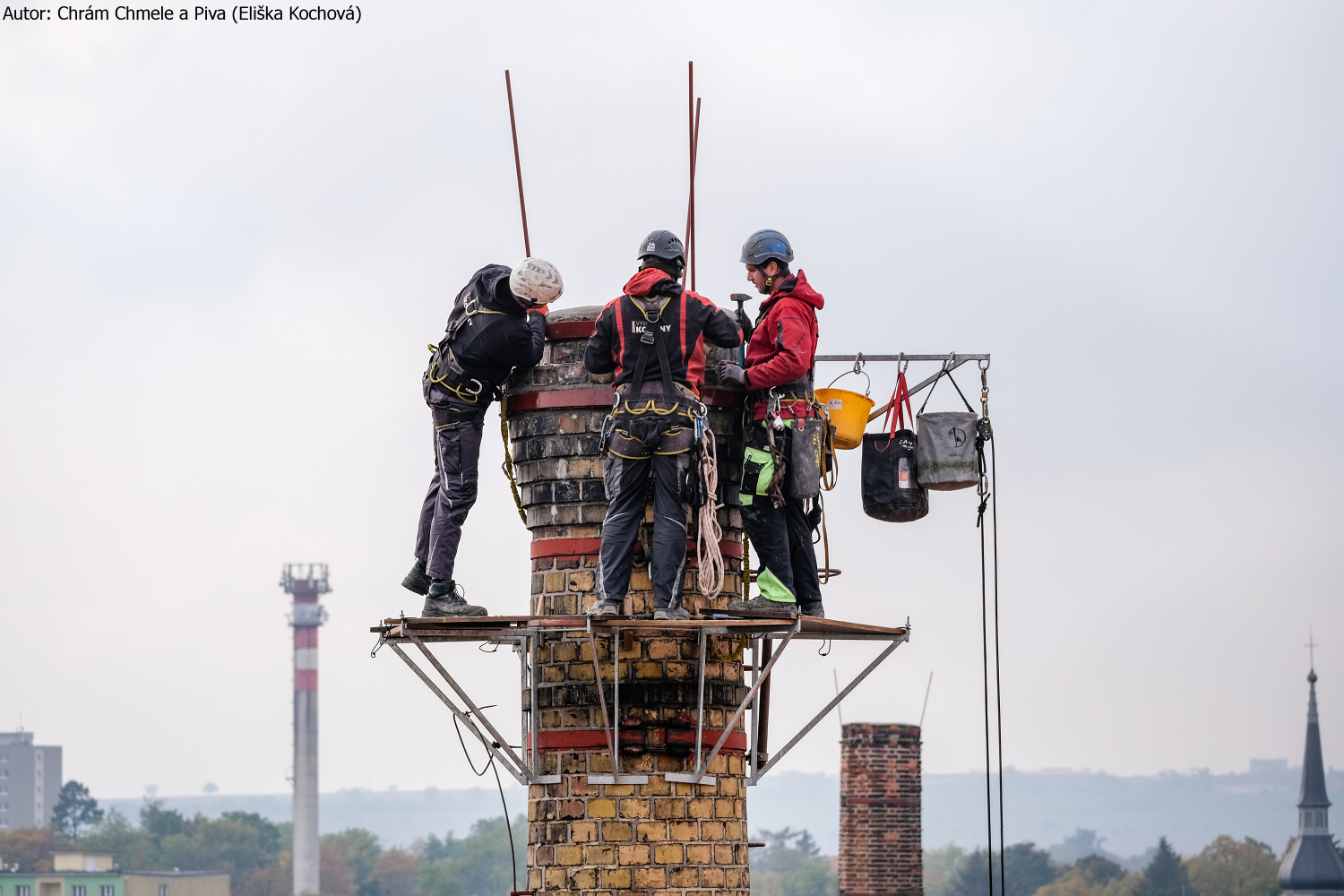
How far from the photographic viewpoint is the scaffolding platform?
41.3 feet

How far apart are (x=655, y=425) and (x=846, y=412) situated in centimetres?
220

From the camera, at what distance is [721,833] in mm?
13484

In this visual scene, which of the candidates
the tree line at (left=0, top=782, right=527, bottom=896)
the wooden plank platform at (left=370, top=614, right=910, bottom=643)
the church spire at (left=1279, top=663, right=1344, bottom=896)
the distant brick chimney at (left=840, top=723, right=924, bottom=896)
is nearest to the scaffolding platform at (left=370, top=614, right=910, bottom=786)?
the wooden plank platform at (left=370, top=614, right=910, bottom=643)

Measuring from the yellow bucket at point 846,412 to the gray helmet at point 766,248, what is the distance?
4.11ft

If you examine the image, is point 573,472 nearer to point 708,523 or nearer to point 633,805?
point 708,523

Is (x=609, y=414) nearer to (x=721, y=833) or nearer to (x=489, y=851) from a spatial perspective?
(x=721, y=833)

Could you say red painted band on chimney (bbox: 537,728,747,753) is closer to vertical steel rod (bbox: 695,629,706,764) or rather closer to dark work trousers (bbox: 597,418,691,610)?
vertical steel rod (bbox: 695,629,706,764)

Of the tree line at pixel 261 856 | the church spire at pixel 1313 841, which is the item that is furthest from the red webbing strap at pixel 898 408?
the tree line at pixel 261 856

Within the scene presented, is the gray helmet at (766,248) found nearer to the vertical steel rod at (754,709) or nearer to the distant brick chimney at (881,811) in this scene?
the vertical steel rod at (754,709)

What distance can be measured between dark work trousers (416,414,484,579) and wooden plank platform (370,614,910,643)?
23.7 inches

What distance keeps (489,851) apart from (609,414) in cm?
17157

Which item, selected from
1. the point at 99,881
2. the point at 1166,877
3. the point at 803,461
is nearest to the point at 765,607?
the point at 803,461

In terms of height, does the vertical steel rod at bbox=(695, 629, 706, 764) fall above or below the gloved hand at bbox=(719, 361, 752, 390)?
below

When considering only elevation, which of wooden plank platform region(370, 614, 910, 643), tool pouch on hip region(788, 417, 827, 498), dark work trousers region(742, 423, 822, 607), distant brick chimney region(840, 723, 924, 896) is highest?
tool pouch on hip region(788, 417, 827, 498)
